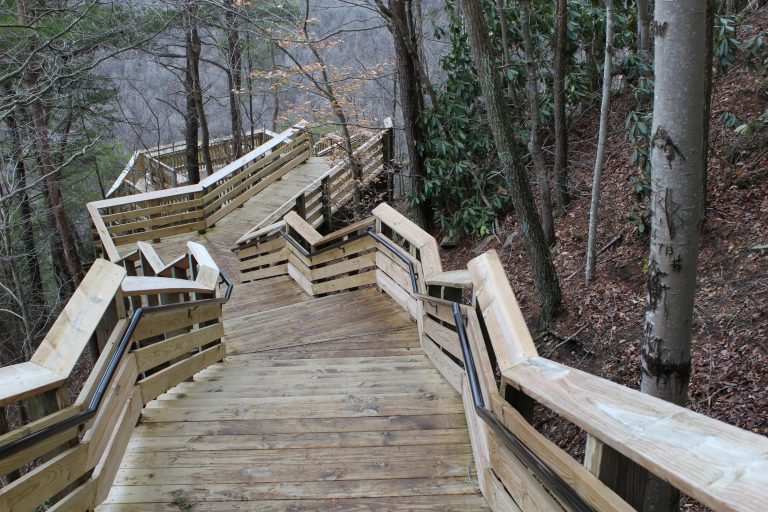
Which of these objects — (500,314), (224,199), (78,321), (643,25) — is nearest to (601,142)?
(643,25)

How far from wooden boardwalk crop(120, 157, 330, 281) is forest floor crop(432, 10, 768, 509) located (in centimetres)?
600

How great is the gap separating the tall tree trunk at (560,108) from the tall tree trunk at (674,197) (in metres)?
6.13

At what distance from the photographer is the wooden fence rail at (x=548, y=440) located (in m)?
1.31

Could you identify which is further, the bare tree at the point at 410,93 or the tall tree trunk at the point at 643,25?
the bare tree at the point at 410,93

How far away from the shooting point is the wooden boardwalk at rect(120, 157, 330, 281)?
12852mm

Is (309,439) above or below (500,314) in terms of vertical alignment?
below

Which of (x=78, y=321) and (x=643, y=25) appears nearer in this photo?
(x=78, y=321)

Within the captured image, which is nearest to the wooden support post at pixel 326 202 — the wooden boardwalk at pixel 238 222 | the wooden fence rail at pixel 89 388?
the wooden boardwalk at pixel 238 222

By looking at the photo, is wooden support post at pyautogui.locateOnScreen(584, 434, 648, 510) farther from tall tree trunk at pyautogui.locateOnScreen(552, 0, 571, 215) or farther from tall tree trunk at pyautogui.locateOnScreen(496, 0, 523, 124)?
tall tree trunk at pyautogui.locateOnScreen(496, 0, 523, 124)

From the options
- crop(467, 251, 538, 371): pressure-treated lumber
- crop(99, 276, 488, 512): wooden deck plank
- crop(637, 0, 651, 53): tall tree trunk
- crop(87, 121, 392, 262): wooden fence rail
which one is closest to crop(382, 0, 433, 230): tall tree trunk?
crop(87, 121, 392, 262): wooden fence rail

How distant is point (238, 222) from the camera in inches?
572

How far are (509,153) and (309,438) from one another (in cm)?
419

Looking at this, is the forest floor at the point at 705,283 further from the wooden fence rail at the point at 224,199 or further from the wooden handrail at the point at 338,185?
the wooden handrail at the point at 338,185

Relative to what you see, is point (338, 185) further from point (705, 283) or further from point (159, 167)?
point (705, 283)
